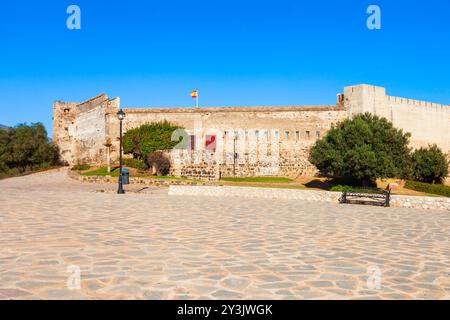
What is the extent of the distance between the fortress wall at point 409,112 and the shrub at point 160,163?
17.6 metres

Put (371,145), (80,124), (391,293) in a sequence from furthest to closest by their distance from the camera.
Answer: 1. (80,124)
2. (371,145)
3. (391,293)

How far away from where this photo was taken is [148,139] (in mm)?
38156

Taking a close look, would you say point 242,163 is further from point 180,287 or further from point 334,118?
point 180,287

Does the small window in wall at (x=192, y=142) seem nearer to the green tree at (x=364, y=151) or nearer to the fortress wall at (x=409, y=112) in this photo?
the green tree at (x=364, y=151)

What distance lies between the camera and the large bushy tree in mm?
41156

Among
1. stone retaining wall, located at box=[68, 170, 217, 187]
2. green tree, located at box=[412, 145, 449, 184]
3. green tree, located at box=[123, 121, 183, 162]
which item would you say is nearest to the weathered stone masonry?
green tree, located at box=[123, 121, 183, 162]

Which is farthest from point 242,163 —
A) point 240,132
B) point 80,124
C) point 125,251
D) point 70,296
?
point 70,296

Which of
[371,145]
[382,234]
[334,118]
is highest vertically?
[334,118]

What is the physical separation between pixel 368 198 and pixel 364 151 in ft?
33.4

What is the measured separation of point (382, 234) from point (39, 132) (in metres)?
41.5

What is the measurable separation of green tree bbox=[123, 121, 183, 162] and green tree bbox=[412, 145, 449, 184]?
854 inches

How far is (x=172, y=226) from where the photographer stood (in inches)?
408

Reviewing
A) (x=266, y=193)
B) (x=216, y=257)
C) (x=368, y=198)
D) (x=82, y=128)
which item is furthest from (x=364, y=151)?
(x=82, y=128)
